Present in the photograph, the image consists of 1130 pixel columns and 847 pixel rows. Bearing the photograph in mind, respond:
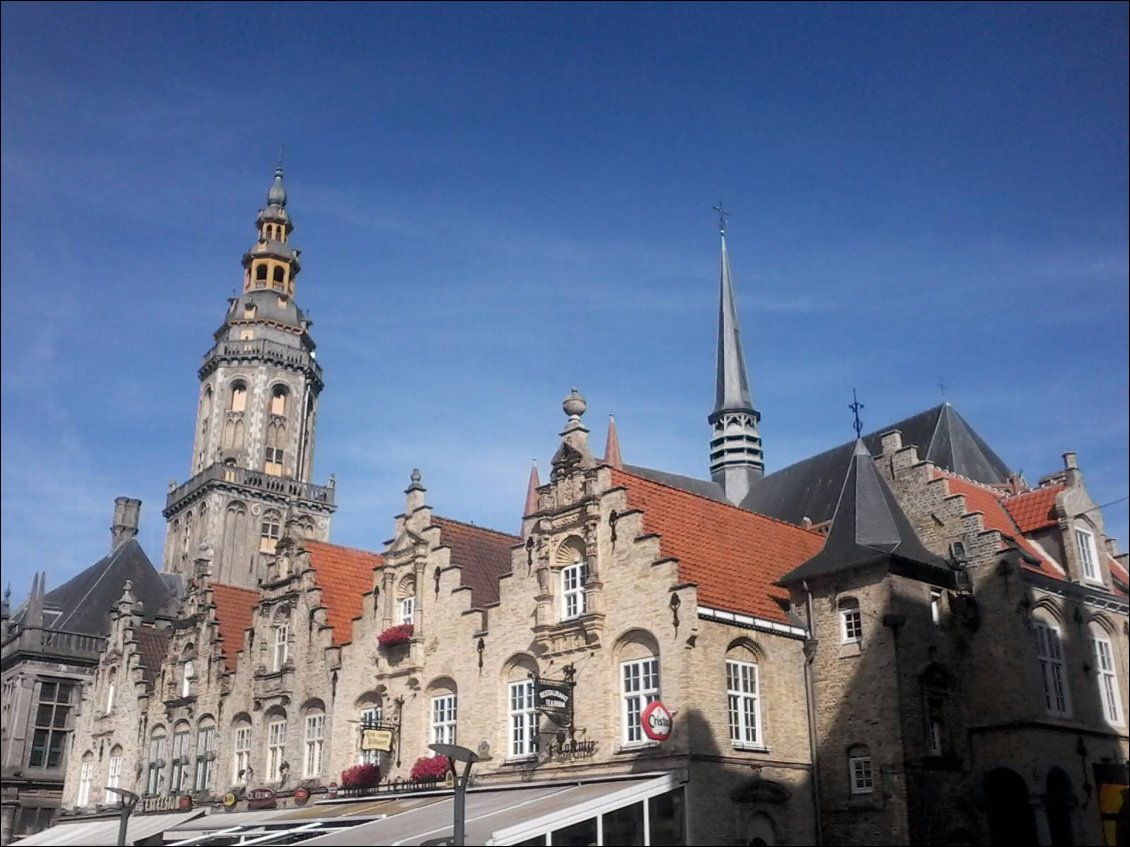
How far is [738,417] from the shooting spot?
5322cm

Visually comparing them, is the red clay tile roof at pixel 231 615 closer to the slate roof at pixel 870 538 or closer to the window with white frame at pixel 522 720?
the window with white frame at pixel 522 720

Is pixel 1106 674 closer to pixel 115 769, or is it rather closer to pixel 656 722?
pixel 656 722

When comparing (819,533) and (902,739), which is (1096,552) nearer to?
(819,533)

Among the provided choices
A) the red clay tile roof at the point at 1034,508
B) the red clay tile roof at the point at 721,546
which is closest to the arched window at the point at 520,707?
the red clay tile roof at the point at 721,546

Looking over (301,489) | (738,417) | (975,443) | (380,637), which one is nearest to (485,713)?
(380,637)

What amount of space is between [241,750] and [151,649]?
1044 cm

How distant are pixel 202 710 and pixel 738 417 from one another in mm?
25881

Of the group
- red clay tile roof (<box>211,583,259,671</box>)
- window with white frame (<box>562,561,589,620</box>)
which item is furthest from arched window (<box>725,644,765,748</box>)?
red clay tile roof (<box>211,583,259,671</box>)

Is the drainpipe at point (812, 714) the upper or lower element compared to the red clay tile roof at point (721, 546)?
→ lower

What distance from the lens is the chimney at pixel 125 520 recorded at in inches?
2685

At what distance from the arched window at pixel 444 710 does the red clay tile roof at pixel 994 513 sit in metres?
14.3

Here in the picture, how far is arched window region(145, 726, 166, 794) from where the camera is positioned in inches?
1634

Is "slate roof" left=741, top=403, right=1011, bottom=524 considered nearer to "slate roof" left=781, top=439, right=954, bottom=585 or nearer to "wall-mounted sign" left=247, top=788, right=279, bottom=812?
"slate roof" left=781, top=439, right=954, bottom=585

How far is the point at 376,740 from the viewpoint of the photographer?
3159 cm
